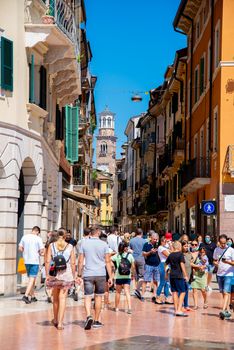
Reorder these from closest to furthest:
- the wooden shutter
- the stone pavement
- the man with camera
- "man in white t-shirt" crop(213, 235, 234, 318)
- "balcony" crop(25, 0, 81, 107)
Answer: the stone pavement → "man in white t-shirt" crop(213, 235, 234, 318) → the man with camera → "balcony" crop(25, 0, 81, 107) → the wooden shutter

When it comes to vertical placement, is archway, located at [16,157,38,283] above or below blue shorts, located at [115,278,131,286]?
above

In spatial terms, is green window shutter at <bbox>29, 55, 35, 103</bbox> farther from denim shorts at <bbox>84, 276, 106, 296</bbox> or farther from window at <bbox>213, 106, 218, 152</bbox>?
window at <bbox>213, 106, 218, 152</bbox>

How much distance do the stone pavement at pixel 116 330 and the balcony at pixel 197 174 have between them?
1576 cm

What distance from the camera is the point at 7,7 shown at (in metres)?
20.9

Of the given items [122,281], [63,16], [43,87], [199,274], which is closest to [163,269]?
[199,274]

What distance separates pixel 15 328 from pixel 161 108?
5423cm

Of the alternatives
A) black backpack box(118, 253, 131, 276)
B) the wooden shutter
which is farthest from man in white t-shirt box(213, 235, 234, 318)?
the wooden shutter

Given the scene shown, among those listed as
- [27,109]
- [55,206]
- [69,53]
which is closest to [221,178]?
[55,206]

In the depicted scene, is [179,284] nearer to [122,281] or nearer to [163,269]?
[122,281]

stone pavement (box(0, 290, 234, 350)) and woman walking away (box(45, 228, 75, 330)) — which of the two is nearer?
stone pavement (box(0, 290, 234, 350))

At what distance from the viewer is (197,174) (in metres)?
35.6

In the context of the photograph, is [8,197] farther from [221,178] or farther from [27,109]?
[221,178]

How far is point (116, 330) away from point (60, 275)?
1465 mm

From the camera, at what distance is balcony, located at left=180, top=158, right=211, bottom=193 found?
113 feet
